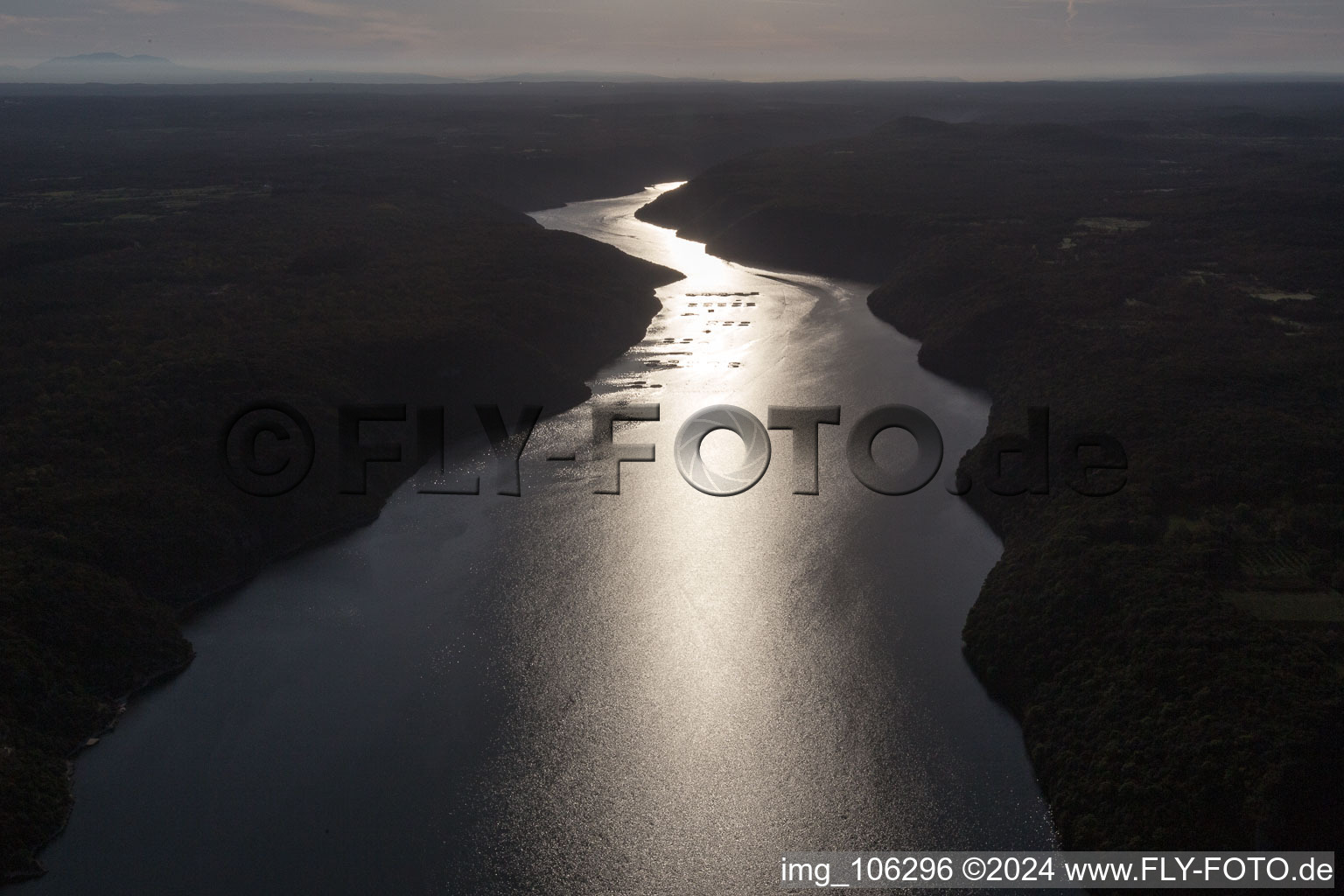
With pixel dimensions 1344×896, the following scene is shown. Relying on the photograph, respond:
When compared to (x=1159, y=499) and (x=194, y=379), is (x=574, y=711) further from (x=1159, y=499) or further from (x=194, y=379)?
(x=194, y=379)

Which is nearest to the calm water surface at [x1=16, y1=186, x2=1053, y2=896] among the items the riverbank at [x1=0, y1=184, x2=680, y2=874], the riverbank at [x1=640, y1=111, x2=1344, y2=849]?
the riverbank at [x1=0, y1=184, x2=680, y2=874]

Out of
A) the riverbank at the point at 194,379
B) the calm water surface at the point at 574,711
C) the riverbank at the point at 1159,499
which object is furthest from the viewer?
the riverbank at the point at 194,379

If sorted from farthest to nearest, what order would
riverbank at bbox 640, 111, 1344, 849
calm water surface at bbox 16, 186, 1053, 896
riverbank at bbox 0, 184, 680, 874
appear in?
riverbank at bbox 0, 184, 680, 874, calm water surface at bbox 16, 186, 1053, 896, riverbank at bbox 640, 111, 1344, 849

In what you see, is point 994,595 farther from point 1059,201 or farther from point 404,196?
point 404,196

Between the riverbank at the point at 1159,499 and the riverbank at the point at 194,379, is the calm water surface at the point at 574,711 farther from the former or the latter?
the riverbank at the point at 1159,499

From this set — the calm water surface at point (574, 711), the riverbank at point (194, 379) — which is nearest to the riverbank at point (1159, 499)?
the calm water surface at point (574, 711)

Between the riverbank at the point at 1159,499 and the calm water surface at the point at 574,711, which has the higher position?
the riverbank at the point at 1159,499

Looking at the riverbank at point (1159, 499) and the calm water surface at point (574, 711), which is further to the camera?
the calm water surface at point (574, 711)

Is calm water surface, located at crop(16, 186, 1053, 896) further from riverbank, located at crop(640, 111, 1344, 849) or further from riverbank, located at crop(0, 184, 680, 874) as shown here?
riverbank, located at crop(640, 111, 1344, 849)
